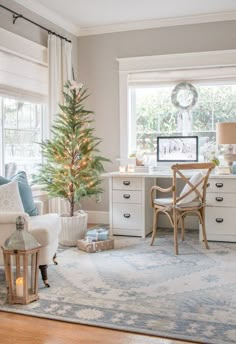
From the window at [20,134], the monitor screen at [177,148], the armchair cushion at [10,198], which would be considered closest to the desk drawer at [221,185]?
the monitor screen at [177,148]

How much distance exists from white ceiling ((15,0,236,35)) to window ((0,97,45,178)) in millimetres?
1085

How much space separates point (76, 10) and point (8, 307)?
11.7 ft

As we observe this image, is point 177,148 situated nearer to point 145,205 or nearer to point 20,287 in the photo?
point 145,205

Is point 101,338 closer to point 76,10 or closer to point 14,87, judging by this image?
point 14,87

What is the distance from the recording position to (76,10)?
5.22m

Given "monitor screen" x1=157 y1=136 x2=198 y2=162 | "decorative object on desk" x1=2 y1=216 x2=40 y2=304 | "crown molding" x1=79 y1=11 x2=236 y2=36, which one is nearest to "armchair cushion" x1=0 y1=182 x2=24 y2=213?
"decorative object on desk" x1=2 y1=216 x2=40 y2=304

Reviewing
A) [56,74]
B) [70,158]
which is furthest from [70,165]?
[56,74]

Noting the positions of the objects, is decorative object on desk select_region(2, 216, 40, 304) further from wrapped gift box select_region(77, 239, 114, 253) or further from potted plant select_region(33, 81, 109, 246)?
potted plant select_region(33, 81, 109, 246)

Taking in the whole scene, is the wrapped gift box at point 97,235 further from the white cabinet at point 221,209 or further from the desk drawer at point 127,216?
the white cabinet at point 221,209

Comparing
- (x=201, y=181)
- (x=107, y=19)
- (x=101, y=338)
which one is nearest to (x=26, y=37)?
(x=107, y=19)

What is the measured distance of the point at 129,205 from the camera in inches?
203

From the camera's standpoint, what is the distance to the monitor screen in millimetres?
5391

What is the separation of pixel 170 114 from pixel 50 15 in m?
1.91

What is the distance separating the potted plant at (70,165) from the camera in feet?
15.8
